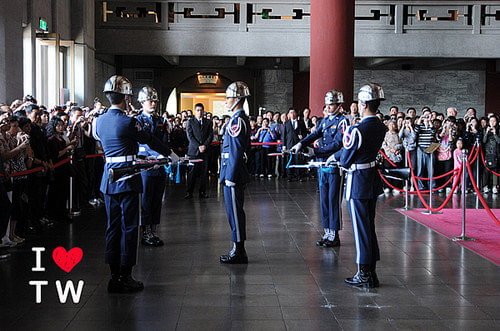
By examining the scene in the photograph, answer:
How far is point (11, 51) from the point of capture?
11.9m

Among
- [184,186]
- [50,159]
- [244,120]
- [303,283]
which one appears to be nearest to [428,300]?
[303,283]

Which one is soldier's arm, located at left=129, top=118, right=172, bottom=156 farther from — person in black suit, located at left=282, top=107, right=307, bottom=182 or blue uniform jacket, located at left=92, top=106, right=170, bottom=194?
person in black suit, located at left=282, top=107, right=307, bottom=182

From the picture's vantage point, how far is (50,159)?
824 cm

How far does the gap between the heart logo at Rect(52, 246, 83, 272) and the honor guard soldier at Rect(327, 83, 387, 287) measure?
9.46 ft

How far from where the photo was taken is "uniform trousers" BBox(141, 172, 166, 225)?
728 cm

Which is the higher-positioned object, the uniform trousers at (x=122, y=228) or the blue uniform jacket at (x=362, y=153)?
the blue uniform jacket at (x=362, y=153)

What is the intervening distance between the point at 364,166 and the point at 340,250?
5.99ft

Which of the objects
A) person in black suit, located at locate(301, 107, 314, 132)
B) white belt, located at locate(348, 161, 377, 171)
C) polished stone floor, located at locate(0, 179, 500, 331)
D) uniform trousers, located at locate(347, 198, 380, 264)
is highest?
person in black suit, located at locate(301, 107, 314, 132)

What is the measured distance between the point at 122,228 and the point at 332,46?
12.0 m

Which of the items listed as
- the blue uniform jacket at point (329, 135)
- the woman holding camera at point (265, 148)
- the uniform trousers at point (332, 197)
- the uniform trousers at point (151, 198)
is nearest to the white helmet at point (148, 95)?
the uniform trousers at point (151, 198)

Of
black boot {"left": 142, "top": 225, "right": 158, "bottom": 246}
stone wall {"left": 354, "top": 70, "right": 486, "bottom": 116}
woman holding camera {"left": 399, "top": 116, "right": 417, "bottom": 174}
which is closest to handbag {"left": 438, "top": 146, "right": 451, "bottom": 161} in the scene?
woman holding camera {"left": 399, "top": 116, "right": 417, "bottom": 174}

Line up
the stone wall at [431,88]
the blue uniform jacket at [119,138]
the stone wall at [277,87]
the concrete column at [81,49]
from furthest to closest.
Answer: the stone wall at [277,87]
the stone wall at [431,88]
the concrete column at [81,49]
the blue uniform jacket at [119,138]

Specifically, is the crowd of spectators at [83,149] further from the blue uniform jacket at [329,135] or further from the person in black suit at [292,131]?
the blue uniform jacket at [329,135]

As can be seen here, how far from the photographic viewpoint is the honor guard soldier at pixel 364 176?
5.52 metres
